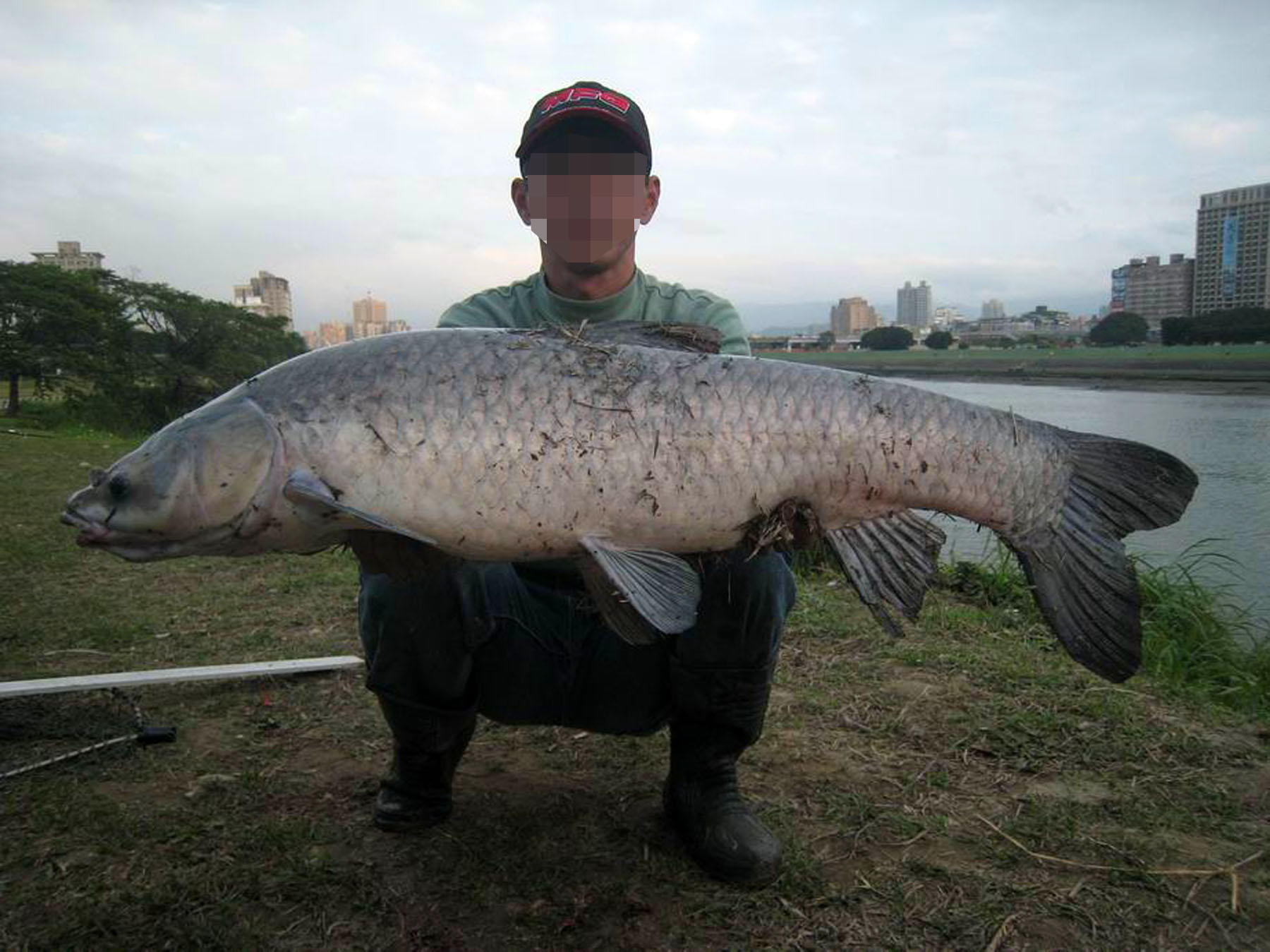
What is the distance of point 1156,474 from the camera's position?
2334mm

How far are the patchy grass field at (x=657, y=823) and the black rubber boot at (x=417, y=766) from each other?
7cm

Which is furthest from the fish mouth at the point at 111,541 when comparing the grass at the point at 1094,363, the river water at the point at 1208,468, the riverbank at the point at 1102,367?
the grass at the point at 1094,363

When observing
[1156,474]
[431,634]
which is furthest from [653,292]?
[1156,474]

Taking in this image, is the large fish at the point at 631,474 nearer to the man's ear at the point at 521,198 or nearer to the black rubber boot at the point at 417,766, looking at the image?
the black rubber boot at the point at 417,766

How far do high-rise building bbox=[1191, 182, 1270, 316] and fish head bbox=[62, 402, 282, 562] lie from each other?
18.6 m

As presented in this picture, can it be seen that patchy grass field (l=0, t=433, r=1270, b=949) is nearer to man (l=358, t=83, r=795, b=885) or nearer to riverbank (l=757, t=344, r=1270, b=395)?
man (l=358, t=83, r=795, b=885)

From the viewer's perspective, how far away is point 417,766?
254 cm

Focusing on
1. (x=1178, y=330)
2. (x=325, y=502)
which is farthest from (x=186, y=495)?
(x=1178, y=330)

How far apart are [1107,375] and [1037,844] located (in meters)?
15.5

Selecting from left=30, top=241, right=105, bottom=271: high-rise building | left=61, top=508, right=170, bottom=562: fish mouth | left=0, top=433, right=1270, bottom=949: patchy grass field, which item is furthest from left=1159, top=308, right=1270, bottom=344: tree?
left=30, top=241, right=105, bottom=271: high-rise building

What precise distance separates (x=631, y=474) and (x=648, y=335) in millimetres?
462

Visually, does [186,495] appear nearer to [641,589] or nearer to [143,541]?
[143,541]

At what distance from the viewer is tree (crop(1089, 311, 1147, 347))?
19.6 meters

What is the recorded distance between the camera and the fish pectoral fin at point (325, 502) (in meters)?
2.04
